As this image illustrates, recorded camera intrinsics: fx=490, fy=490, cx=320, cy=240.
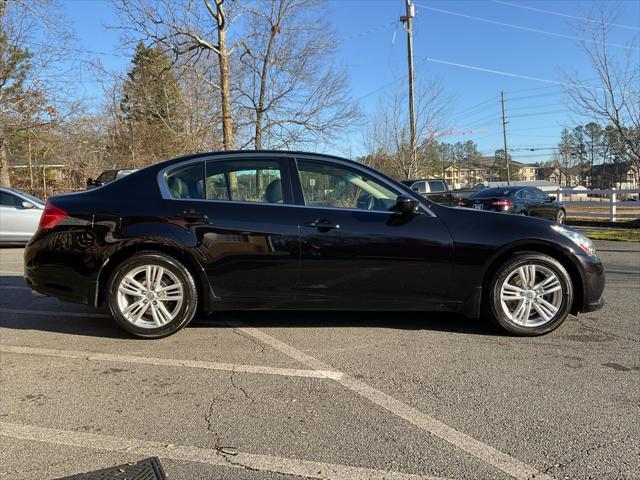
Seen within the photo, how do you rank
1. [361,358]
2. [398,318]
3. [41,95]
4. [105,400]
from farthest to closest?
[41,95]
[398,318]
[361,358]
[105,400]

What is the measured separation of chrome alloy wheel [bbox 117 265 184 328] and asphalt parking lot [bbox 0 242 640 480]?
0.24m

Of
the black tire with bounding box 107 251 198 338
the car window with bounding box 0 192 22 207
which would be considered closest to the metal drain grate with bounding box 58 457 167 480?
the black tire with bounding box 107 251 198 338

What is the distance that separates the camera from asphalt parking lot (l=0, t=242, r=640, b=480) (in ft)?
8.29

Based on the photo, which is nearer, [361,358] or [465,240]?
[361,358]

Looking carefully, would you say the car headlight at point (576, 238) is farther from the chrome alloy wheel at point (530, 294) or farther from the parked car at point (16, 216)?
the parked car at point (16, 216)

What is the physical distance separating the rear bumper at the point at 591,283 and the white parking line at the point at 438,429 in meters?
2.34

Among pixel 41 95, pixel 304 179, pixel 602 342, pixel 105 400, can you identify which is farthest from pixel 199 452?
pixel 41 95

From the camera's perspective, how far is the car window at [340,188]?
14.7ft

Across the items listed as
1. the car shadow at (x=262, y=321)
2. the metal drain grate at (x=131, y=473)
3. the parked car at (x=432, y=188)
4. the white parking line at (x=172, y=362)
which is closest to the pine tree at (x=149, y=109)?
the parked car at (x=432, y=188)

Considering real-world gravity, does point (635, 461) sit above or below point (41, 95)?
below

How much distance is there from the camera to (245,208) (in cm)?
439

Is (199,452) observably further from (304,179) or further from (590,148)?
(590,148)

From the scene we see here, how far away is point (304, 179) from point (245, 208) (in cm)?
61

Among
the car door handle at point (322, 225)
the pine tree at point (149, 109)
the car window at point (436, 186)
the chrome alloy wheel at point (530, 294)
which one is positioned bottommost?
the chrome alloy wheel at point (530, 294)
